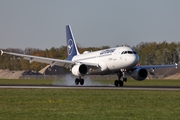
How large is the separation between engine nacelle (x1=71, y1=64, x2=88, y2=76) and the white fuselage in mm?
956

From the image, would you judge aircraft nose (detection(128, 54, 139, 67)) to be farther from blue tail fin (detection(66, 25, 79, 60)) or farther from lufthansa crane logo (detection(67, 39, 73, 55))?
lufthansa crane logo (detection(67, 39, 73, 55))

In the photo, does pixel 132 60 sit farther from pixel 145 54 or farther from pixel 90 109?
pixel 145 54

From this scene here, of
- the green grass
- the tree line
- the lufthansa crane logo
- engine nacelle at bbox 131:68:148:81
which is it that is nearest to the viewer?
the green grass

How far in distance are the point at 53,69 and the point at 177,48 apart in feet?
162

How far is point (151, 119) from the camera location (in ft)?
71.1

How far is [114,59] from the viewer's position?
183ft

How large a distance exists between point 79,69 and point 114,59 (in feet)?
16.9

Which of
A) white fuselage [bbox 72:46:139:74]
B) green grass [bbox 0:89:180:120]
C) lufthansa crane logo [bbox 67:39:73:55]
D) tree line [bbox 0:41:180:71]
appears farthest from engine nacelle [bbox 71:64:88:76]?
tree line [bbox 0:41:180:71]

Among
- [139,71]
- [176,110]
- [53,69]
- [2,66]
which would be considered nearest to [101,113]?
Answer: [176,110]

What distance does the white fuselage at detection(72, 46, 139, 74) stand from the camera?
2126 inches

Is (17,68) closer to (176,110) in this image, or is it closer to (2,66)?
(2,66)

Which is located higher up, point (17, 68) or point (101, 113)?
point (17, 68)

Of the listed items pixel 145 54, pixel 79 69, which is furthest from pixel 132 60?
pixel 145 54

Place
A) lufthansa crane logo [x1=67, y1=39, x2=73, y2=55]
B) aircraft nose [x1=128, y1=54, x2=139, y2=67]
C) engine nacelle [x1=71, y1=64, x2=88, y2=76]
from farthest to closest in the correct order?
lufthansa crane logo [x1=67, y1=39, x2=73, y2=55]
engine nacelle [x1=71, y1=64, x2=88, y2=76]
aircraft nose [x1=128, y1=54, x2=139, y2=67]
